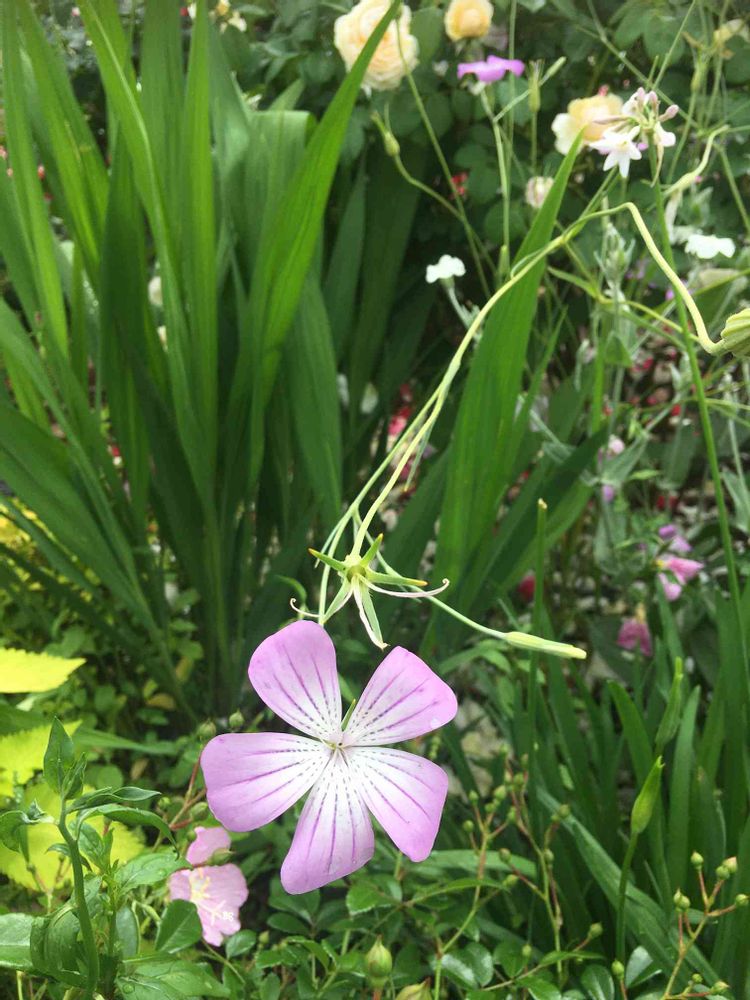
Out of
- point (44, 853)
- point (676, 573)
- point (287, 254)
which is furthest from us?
point (676, 573)

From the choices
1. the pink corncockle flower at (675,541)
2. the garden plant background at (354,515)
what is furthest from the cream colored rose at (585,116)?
the pink corncockle flower at (675,541)

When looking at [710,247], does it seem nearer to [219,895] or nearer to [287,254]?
[287,254]

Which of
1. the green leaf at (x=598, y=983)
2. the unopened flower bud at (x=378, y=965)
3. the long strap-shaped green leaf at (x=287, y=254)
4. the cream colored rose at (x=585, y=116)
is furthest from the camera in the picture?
the cream colored rose at (x=585, y=116)

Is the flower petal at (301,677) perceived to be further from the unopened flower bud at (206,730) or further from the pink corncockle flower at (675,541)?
the pink corncockle flower at (675,541)

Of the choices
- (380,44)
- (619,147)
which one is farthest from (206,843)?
(380,44)

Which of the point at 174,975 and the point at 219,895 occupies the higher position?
the point at 174,975

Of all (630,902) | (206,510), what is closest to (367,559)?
(630,902)
